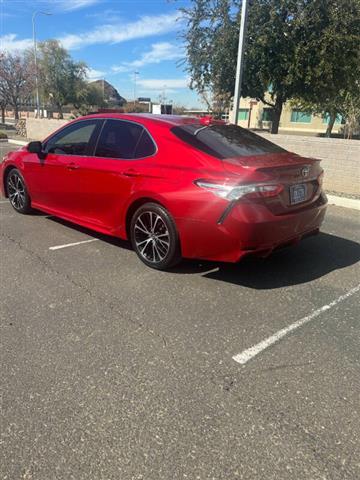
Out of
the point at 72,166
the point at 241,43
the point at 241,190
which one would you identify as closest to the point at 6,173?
the point at 72,166

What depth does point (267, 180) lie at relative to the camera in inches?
148

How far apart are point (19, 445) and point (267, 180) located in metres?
2.78

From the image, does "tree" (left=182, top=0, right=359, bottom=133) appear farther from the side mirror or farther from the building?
the building

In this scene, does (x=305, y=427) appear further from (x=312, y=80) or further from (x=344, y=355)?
(x=312, y=80)

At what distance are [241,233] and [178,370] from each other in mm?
1404

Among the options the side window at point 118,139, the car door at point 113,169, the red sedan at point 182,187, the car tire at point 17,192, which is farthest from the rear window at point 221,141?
the car tire at point 17,192

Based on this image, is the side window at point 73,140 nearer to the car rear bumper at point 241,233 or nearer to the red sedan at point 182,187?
the red sedan at point 182,187

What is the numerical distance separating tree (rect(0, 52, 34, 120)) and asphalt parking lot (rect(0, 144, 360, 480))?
40.3m

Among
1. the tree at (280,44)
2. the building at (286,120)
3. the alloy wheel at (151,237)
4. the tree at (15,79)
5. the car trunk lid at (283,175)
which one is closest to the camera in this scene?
the car trunk lid at (283,175)

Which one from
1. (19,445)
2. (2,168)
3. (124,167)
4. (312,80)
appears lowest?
(19,445)

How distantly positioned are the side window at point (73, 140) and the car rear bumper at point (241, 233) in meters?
1.93

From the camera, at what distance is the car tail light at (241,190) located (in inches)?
144

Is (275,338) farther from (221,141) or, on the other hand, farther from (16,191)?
(16,191)

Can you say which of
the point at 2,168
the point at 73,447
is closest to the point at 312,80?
the point at 2,168
